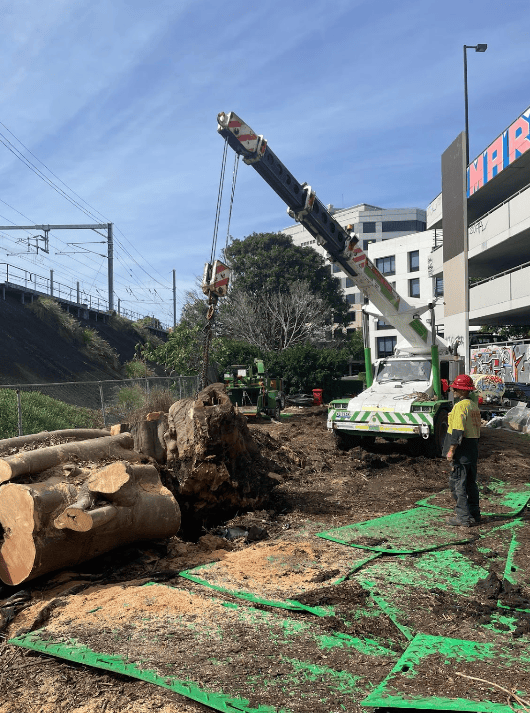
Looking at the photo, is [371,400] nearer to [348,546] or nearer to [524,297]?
[348,546]

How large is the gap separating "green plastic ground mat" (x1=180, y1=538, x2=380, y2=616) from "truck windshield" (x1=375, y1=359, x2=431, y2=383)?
7.19 m

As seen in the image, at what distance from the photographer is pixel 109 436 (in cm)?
658

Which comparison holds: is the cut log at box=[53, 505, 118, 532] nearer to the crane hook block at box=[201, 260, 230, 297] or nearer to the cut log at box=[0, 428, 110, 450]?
the cut log at box=[0, 428, 110, 450]

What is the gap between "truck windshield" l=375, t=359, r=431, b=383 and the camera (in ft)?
41.1

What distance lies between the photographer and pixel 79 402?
16.0m

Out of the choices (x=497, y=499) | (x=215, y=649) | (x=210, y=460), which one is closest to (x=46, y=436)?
(x=210, y=460)

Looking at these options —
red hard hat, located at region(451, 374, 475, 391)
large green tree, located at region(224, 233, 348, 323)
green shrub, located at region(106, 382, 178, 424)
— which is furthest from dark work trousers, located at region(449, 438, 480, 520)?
large green tree, located at region(224, 233, 348, 323)

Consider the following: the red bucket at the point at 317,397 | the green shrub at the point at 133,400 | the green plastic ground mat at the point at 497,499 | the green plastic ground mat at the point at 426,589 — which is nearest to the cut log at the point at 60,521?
the green plastic ground mat at the point at 426,589

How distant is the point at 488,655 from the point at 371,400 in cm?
827

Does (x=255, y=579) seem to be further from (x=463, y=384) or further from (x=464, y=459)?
(x=463, y=384)

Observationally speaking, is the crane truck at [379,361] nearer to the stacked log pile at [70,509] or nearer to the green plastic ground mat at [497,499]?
the green plastic ground mat at [497,499]

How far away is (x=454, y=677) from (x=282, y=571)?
2.06 meters

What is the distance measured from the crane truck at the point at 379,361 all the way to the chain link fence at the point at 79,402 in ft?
15.9

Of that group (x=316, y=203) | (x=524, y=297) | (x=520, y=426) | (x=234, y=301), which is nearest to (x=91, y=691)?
(x=316, y=203)
